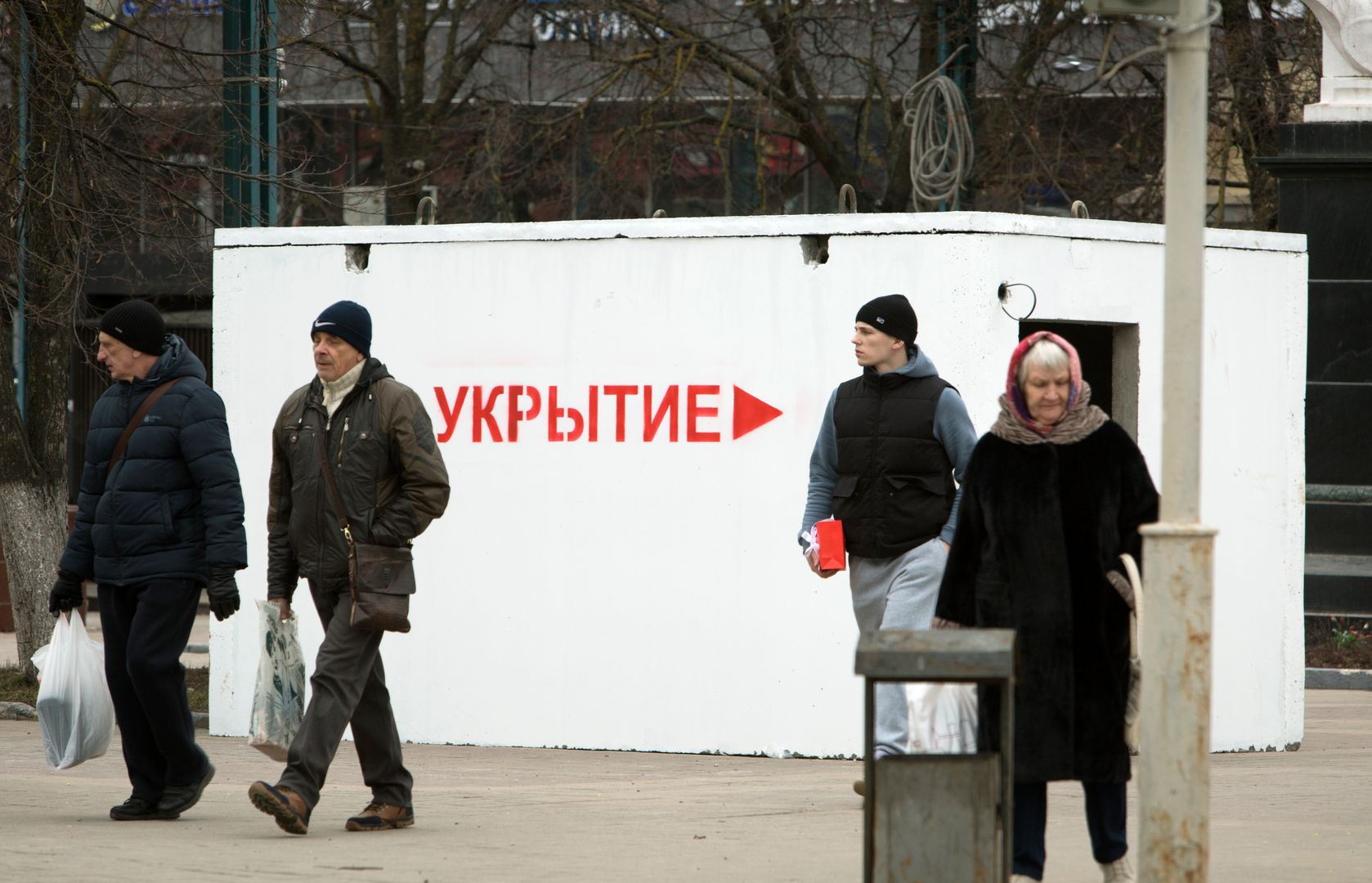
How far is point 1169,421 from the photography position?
5.00 metres

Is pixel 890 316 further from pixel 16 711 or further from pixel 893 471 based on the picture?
pixel 16 711

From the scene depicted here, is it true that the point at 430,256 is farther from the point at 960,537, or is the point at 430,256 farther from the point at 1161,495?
the point at 1161,495

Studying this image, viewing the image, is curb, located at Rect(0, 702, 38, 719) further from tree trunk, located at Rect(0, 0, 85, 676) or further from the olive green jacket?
the olive green jacket

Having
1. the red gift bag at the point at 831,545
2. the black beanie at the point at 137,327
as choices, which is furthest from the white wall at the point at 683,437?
the black beanie at the point at 137,327

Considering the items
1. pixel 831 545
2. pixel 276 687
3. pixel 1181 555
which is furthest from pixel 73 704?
pixel 1181 555

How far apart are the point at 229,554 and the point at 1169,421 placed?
346 centimetres

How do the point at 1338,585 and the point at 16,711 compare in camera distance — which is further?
the point at 1338,585

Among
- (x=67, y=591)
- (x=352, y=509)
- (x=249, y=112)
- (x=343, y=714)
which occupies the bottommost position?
(x=343, y=714)

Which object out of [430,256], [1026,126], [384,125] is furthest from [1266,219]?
[430,256]

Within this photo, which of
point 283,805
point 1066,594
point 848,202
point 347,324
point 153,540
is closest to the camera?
point 1066,594

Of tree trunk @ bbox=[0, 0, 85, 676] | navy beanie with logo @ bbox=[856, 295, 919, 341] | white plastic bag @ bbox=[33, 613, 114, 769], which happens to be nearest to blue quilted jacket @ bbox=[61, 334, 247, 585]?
white plastic bag @ bbox=[33, 613, 114, 769]

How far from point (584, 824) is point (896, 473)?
1.64 m

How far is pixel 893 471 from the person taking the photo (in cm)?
738

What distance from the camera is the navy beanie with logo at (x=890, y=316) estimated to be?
7.34 m
